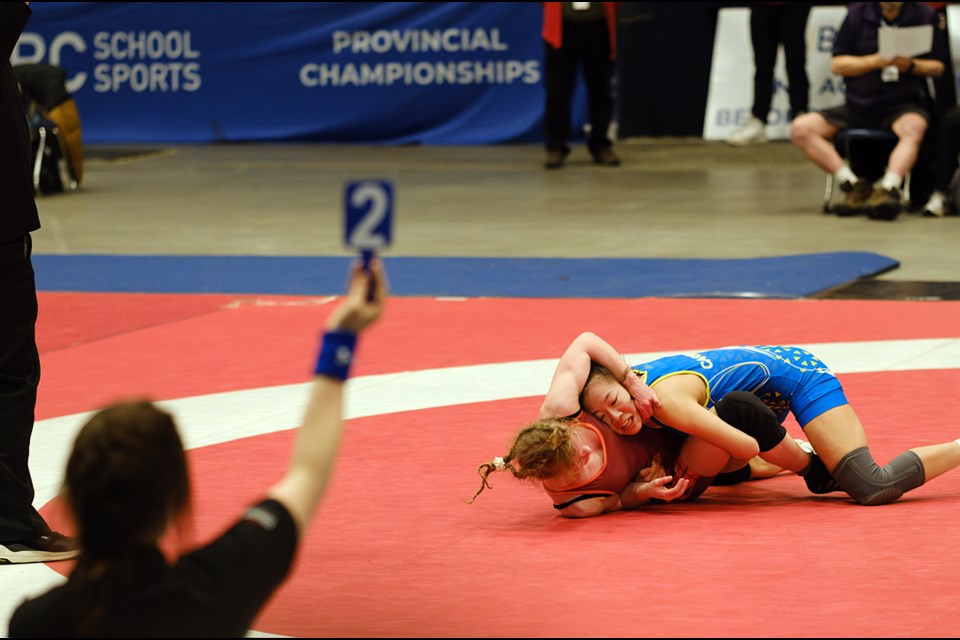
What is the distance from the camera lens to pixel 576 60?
1341cm

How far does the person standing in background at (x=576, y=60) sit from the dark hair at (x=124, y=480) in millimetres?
11081

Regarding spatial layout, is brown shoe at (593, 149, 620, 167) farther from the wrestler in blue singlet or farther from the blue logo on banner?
the blue logo on banner

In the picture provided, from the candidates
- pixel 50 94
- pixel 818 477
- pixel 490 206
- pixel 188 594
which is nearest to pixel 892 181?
pixel 490 206

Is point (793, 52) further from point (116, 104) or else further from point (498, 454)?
point (498, 454)

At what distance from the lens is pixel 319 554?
4.16 m

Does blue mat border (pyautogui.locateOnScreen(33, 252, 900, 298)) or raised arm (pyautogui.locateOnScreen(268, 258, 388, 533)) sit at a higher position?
raised arm (pyautogui.locateOnScreen(268, 258, 388, 533))

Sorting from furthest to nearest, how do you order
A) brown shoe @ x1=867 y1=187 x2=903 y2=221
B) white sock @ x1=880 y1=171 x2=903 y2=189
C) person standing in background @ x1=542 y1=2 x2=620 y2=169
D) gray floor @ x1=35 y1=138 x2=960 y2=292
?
person standing in background @ x1=542 y1=2 x2=620 y2=169 → brown shoe @ x1=867 y1=187 x2=903 y2=221 → white sock @ x1=880 y1=171 x2=903 y2=189 → gray floor @ x1=35 y1=138 x2=960 y2=292

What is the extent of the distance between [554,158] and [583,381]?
31.6 feet

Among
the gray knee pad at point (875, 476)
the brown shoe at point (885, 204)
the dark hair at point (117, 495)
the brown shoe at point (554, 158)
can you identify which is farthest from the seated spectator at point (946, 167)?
the dark hair at point (117, 495)

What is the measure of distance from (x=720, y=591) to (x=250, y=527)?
5.33ft

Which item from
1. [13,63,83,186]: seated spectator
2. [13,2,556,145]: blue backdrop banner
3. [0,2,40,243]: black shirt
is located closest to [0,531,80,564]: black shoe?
[0,2,40,243]: black shirt

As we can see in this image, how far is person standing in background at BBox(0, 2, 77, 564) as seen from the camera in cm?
414

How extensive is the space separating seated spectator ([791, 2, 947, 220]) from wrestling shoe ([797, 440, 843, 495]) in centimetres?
579

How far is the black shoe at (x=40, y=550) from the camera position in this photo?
4168mm
